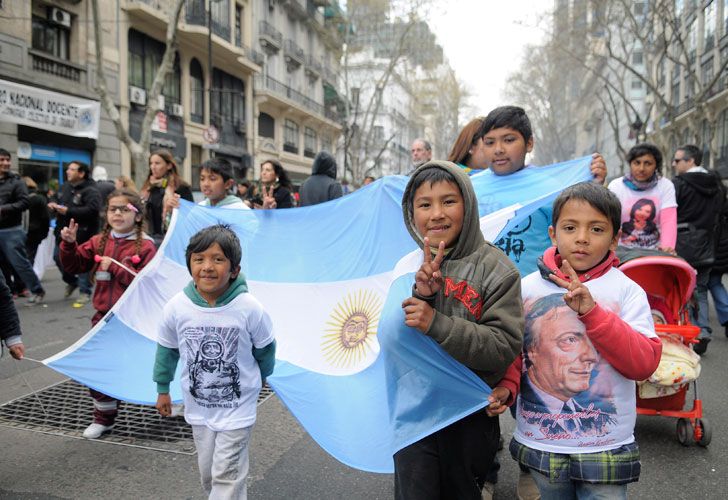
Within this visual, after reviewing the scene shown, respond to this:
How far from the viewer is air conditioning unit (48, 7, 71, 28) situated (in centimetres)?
1670

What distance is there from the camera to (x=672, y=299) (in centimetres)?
362

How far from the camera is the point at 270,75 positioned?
34.5m

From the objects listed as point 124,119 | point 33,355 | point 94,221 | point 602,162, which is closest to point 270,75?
point 124,119

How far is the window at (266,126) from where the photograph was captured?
33469mm

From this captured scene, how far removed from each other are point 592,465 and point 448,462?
494 millimetres

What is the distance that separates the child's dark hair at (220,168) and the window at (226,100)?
75.4 ft

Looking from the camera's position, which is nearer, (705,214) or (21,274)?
(705,214)

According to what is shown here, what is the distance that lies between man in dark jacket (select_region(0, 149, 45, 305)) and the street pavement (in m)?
5.00

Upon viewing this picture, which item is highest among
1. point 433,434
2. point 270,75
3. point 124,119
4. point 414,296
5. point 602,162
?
point 270,75

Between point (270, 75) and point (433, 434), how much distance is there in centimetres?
3468

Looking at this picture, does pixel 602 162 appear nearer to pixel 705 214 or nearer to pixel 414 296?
pixel 414 296

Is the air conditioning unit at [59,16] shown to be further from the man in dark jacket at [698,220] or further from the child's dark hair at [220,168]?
the man in dark jacket at [698,220]

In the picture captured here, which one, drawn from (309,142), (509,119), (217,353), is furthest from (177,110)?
(217,353)

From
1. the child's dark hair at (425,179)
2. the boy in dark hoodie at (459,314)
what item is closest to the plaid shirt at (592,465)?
the boy in dark hoodie at (459,314)
